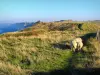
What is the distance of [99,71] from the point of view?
13.0 meters

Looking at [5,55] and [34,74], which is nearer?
[34,74]

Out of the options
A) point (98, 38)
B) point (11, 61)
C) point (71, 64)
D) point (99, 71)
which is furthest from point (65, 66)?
point (98, 38)

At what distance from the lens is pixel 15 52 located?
17.1m

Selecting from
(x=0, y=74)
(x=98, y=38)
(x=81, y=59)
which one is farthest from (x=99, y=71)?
(x=98, y=38)

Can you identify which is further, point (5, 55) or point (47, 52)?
point (47, 52)

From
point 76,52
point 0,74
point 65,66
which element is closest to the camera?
point 0,74

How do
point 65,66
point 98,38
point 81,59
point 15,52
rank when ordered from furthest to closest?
point 98,38 < point 15,52 < point 81,59 < point 65,66

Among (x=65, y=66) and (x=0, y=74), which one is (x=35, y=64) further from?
(x=0, y=74)

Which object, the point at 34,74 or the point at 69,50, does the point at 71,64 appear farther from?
the point at 69,50

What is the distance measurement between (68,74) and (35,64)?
102 inches

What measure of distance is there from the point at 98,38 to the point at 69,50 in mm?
5749

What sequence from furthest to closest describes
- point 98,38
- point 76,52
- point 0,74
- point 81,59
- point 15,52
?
point 98,38
point 76,52
point 15,52
point 81,59
point 0,74

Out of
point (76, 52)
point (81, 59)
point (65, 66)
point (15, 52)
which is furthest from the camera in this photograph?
point (76, 52)

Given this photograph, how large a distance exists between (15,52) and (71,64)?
15.4 feet
